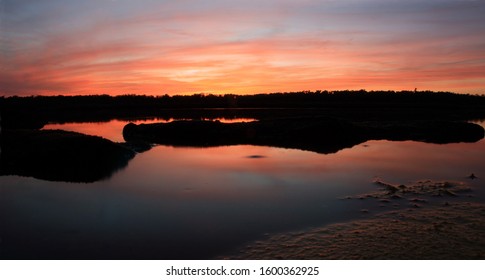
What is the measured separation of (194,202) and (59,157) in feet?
19.6

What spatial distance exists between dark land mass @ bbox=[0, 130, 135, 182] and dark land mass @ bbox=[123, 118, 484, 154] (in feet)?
23.3

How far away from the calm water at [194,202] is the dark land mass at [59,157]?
63 cm

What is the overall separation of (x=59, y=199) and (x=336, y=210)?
256 inches

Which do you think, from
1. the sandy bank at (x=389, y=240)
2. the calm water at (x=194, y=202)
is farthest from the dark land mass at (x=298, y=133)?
the sandy bank at (x=389, y=240)

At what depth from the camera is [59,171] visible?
11805 mm

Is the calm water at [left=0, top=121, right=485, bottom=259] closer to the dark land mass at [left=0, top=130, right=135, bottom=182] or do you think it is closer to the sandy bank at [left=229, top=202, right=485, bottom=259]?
the sandy bank at [left=229, top=202, right=485, bottom=259]

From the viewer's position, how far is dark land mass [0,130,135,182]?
11703 millimetres

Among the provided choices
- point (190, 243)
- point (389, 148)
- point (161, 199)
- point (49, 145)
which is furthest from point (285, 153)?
point (190, 243)

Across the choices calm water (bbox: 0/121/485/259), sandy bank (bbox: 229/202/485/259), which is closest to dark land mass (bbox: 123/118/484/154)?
calm water (bbox: 0/121/485/259)

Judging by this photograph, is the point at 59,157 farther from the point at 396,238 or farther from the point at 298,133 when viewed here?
the point at 298,133

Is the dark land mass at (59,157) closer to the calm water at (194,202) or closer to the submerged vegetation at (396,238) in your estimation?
the calm water at (194,202)

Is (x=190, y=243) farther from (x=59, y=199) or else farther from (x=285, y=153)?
(x=285, y=153)

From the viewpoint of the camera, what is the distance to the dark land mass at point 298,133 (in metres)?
20.2

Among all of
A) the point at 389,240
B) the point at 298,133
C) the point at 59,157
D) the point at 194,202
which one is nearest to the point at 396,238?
the point at 389,240
